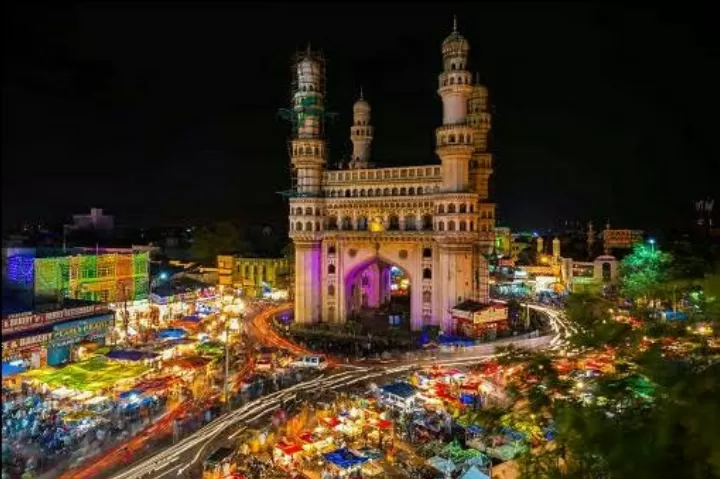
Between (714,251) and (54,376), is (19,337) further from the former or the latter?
(714,251)

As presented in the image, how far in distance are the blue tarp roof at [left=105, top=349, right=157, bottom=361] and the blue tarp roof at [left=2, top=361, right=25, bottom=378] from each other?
3395 mm

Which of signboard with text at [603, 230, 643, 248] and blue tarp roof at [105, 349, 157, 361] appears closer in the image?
blue tarp roof at [105, 349, 157, 361]

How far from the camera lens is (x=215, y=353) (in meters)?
27.7

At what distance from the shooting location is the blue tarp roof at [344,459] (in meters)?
16.2

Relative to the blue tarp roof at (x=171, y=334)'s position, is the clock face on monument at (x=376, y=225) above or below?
above

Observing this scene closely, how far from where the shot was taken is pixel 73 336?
26.7 metres

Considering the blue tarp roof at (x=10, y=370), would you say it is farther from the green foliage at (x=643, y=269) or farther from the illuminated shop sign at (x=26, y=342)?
the green foliage at (x=643, y=269)

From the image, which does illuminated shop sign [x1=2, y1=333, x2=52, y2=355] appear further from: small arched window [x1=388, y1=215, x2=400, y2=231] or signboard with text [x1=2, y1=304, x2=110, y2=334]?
small arched window [x1=388, y1=215, x2=400, y2=231]

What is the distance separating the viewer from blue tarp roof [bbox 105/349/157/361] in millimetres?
24062

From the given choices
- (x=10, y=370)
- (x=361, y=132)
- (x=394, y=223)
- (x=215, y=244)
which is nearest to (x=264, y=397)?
(x=10, y=370)

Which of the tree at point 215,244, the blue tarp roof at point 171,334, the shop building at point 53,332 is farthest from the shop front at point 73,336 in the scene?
the tree at point 215,244

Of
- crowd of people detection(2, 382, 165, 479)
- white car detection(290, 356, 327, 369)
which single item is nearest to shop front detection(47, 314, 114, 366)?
crowd of people detection(2, 382, 165, 479)

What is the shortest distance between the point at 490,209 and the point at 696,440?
3635 cm

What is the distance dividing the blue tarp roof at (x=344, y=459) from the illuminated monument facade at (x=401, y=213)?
65.9 ft
